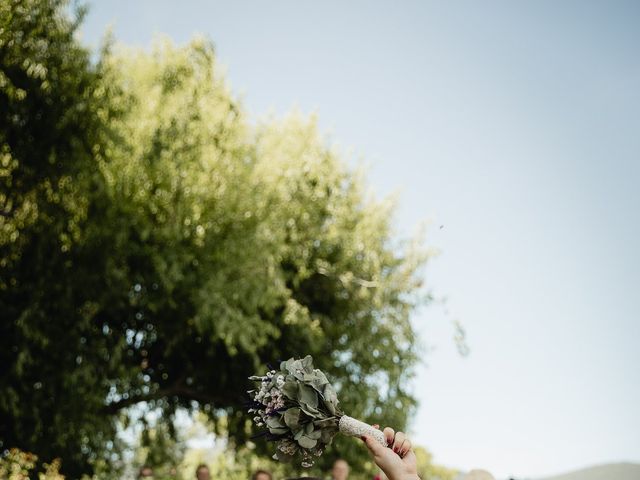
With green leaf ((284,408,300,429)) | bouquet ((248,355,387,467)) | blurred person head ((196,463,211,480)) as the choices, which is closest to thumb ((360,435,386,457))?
bouquet ((248,355,387,467))

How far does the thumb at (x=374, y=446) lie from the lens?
1.98m

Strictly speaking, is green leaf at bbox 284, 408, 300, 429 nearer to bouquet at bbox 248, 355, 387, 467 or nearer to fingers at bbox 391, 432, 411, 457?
bouquet at bbox 248, 355, 387, 467

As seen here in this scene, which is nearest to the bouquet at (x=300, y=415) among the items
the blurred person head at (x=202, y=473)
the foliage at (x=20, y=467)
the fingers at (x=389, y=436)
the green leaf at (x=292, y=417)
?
the green leaf at (x=292, y=417)

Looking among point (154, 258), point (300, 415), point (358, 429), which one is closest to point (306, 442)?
point (300, 415)

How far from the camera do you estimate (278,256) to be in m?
12.5

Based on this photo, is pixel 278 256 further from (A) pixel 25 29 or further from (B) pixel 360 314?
(A) pixel 25 29

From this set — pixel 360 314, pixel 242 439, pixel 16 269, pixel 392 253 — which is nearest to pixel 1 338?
pixel 16 269

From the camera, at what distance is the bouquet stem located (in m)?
2.09

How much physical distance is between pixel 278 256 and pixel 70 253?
3812 millimetres

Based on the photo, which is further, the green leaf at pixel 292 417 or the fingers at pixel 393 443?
the green leaf at pixel 292 417

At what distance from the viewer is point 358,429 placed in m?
2.18

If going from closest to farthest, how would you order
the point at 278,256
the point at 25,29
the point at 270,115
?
the point at 25,29, the point at 278,256, the point at 270,115

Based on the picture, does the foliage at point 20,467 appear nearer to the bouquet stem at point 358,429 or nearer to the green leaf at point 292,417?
the green leaf at point 292,417

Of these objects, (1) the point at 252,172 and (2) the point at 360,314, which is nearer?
(1) the point at 252,172
